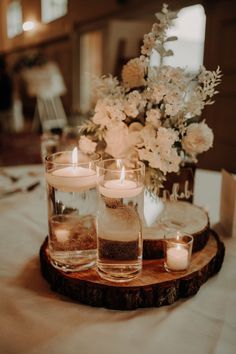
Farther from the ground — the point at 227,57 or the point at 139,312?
the point at 227,57

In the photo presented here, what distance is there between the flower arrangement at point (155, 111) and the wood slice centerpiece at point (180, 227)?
0.11m

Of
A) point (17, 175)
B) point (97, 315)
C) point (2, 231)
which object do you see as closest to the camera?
point (97, 315)

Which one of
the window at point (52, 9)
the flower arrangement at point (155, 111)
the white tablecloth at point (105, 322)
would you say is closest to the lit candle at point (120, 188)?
the flower arrangement at point (155, 111)

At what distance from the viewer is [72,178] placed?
2.34 ft

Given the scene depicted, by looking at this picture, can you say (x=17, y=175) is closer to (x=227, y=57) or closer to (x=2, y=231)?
(x=2, y=231)

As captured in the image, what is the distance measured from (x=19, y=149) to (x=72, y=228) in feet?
Answer: 14.6

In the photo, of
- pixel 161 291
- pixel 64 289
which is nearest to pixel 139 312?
pixel 161 291

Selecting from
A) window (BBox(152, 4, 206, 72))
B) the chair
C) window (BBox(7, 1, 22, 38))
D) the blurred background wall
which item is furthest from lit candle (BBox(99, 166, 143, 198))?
window (BBox(7, 1, 22, 38))

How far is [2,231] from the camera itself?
1013 mm

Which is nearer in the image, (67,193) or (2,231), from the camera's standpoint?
A: (67,193)

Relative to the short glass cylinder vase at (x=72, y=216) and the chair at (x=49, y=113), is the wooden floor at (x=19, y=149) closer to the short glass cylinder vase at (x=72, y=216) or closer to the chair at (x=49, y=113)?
the chair at (x=49, y=113)

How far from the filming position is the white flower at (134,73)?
837 mm

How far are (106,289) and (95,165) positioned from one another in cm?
27

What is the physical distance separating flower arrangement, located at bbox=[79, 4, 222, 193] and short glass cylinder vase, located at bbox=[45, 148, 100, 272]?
0.47ft
